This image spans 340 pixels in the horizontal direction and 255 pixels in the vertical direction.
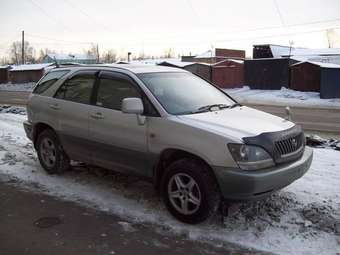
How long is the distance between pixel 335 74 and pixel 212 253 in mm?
24789

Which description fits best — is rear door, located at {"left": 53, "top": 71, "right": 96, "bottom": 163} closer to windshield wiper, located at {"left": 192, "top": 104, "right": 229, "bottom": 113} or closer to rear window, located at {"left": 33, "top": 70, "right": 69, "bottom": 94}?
rear window, located at {"left": 33, "top": 70, "right": 69, "bottom": 94}

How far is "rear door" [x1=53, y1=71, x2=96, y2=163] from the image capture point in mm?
6090

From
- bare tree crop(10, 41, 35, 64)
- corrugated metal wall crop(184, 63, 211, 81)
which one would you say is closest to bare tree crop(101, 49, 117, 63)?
bare tree crop(10, 41, 35, 64)

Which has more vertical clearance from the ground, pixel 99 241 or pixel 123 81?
pixel 123 81

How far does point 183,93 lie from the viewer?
5617mm

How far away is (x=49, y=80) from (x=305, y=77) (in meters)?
24.8

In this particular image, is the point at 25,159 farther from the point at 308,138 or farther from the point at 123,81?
the point at 308,138

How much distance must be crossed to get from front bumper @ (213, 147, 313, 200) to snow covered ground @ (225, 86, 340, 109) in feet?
65.7

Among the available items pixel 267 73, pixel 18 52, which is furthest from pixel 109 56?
pixel 267 73

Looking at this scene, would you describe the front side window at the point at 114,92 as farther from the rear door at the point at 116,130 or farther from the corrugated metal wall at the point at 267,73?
the corrugated metal wall at the point at 267,73

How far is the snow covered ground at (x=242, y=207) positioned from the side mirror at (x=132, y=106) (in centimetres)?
120

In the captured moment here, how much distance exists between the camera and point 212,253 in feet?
13.7

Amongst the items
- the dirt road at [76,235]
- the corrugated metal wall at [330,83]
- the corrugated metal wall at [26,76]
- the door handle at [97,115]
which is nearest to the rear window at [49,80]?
the door handle at [97,115]

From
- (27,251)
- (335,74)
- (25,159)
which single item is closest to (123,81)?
(27,251)
